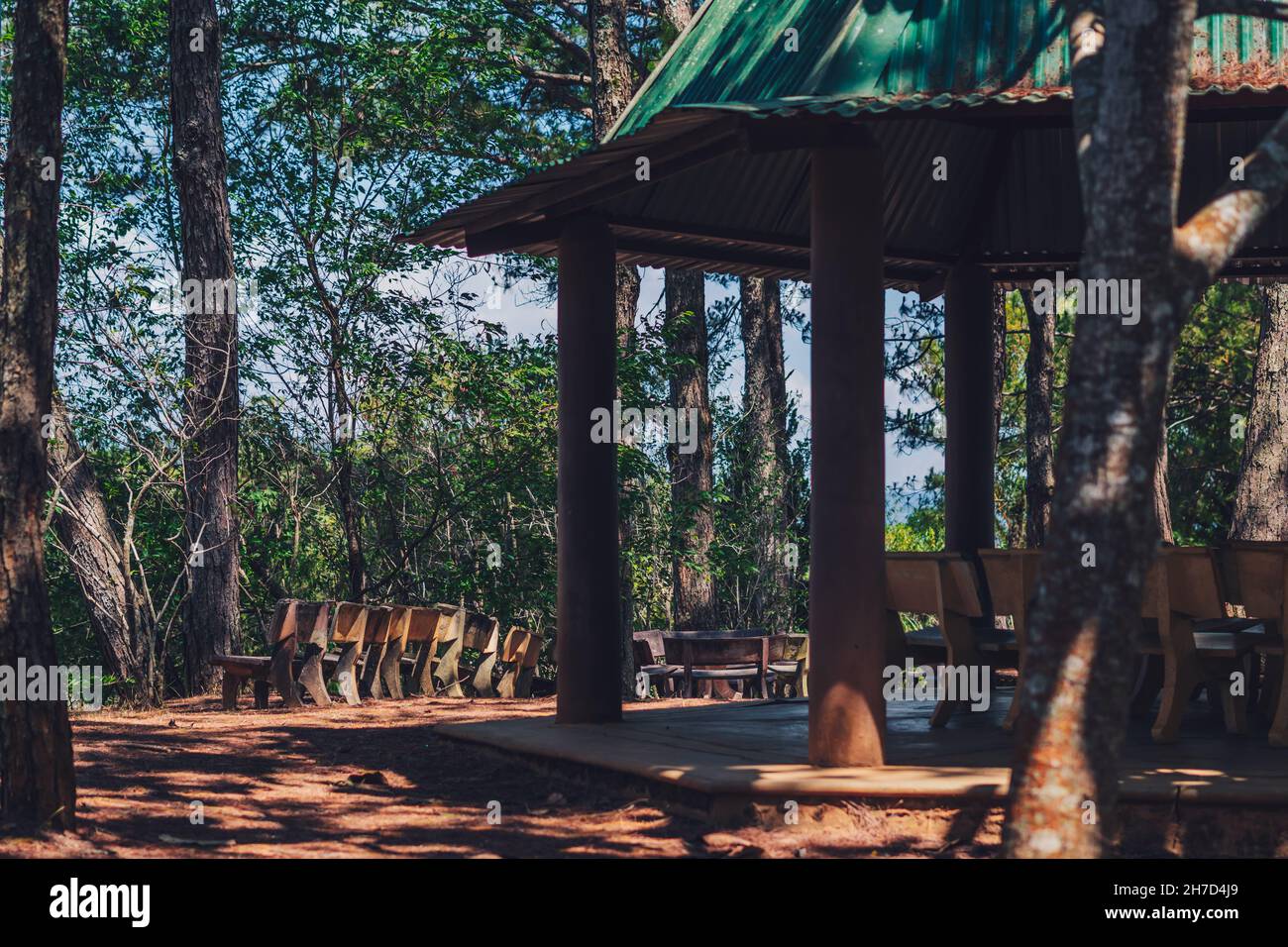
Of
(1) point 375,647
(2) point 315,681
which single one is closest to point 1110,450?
(2) point 315,681

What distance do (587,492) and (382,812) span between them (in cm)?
265

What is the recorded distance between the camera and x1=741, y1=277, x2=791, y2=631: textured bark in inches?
778

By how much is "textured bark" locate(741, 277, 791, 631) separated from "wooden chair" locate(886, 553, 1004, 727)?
10759 millimetres

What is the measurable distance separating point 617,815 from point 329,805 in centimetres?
156

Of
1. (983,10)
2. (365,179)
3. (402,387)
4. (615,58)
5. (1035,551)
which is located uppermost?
(615,58)

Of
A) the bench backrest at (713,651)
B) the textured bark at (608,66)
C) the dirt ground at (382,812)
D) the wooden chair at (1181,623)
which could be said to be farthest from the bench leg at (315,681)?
the textured bark at (608,66)

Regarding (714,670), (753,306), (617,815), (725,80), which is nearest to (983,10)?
(725,80)

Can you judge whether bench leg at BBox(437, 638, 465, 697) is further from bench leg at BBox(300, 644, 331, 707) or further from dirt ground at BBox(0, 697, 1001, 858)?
dirt ground at BBox(0, 697, 1001, 858)

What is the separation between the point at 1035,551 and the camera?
7910mm

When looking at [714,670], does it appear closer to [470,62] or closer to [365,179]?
[365,179]

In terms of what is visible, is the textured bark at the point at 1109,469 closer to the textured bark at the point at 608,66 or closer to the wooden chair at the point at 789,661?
the wooden chair at the point at 789,661

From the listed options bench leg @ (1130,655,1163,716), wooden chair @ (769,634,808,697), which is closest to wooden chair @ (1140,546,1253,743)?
bench leg @ (1130,655,1163,716)

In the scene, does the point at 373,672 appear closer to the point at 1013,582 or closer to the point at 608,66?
the point at 1013,582

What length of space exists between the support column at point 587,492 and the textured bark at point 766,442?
10315 millimetres
